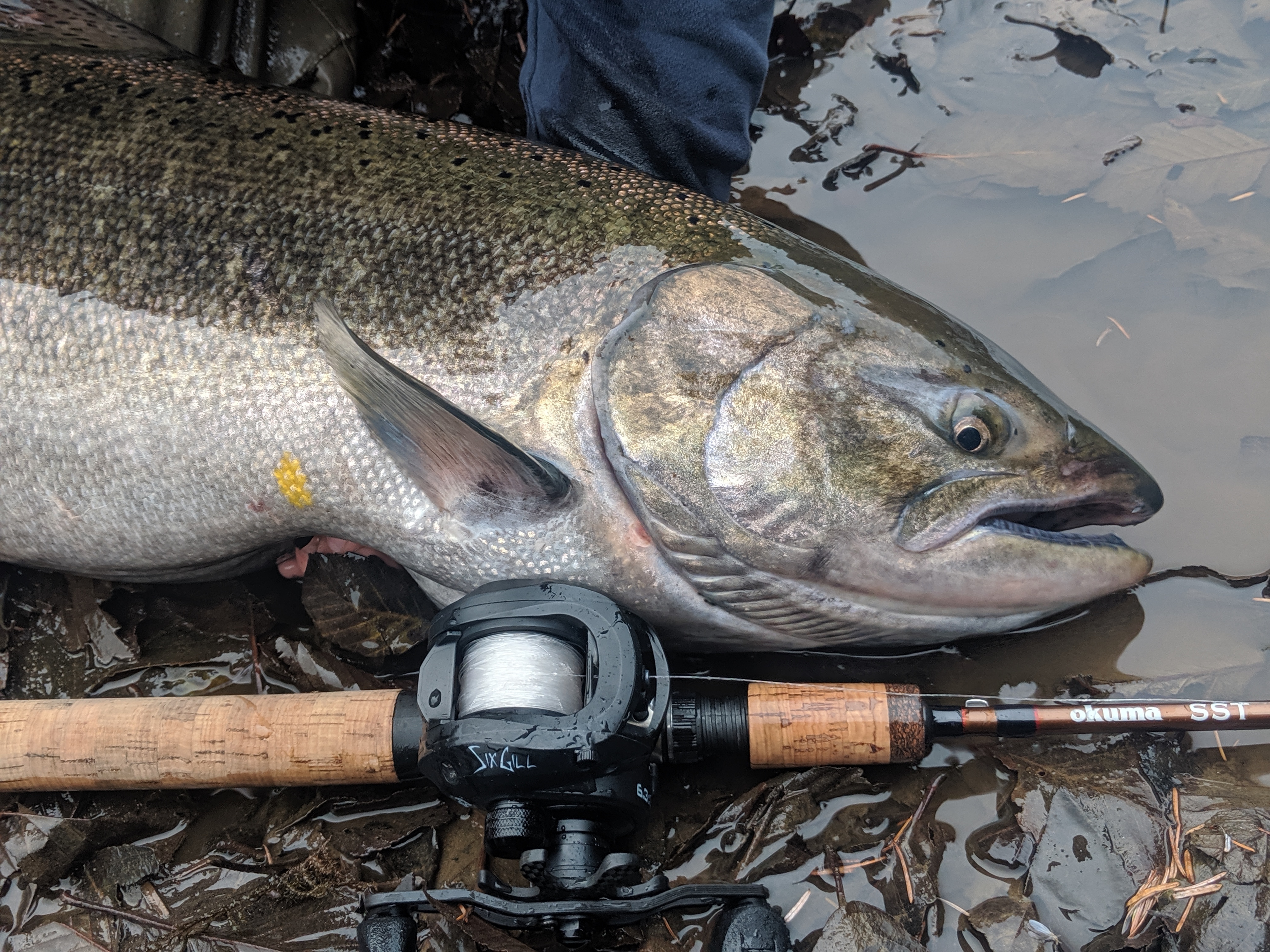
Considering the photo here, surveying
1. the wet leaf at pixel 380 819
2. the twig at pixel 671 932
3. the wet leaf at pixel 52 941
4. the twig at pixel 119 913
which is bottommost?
the wet leaf at pixel 52 941

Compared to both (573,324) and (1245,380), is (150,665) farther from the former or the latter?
(1245,380)

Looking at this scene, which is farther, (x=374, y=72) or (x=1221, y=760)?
(x=374, y=72)

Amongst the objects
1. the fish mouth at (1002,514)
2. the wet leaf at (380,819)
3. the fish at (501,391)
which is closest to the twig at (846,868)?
the fish at (501,391)

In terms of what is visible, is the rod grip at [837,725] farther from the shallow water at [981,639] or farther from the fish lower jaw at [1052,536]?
the fish lower jaw at [1052,536]

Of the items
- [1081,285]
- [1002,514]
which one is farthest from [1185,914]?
[1081,285]

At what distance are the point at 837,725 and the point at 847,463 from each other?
610 millimetres

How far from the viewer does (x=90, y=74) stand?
2.41 meters

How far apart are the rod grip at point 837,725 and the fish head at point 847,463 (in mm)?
163

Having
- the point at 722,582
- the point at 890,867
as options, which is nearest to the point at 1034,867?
the point at 890,867

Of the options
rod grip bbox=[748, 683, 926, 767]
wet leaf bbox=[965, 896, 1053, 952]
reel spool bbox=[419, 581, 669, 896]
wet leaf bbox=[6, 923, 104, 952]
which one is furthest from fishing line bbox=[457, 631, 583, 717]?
wet leaf bbox=[6, 923, 104, 952]

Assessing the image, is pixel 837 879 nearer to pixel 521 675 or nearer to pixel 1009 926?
pixel 1009 926

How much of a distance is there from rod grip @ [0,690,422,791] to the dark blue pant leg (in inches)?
65.5

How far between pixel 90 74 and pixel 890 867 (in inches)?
118

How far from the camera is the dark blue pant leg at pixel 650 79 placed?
2377mm
